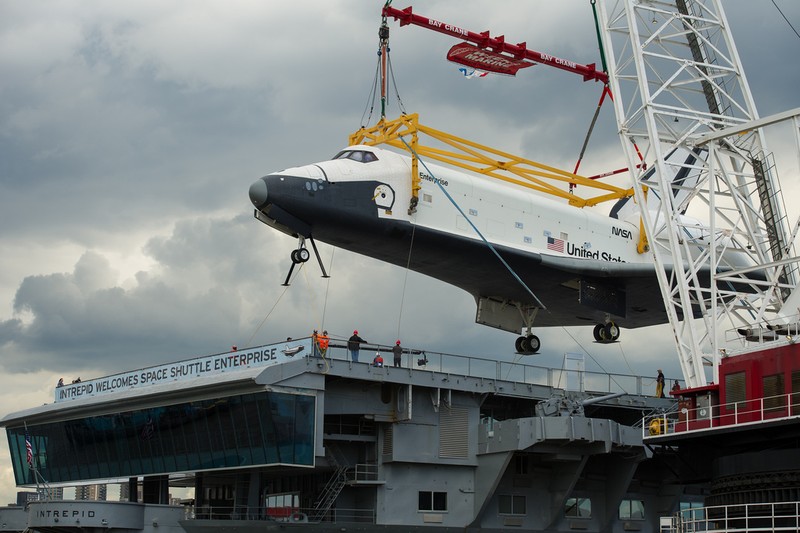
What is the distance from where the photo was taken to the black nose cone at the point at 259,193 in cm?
4234

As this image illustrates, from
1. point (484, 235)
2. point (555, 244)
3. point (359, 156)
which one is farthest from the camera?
point (555, 244)

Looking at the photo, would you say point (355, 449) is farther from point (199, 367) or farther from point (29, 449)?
point (29, 449)

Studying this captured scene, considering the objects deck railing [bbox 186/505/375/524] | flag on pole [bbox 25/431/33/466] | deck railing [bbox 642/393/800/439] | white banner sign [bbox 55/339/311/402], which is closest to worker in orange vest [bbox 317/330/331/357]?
white banner sign [bbox 55/339/311/402]

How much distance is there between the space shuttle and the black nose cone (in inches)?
1.5

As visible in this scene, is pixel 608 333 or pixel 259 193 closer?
pixel 259 193

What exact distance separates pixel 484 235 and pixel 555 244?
4.58 meters

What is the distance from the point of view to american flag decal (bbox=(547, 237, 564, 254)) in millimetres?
50594

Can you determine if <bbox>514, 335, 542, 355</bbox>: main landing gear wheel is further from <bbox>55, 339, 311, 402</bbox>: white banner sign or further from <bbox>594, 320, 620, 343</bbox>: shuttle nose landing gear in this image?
<bbox>55, 339, 311, 402</bbox>: white banner sign

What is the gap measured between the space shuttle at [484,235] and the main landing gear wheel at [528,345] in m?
0.06

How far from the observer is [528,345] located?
2132 inches

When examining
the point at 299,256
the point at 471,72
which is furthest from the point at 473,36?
the point at 299,256

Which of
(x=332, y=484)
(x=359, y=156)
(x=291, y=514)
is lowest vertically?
(x=291, y=514)

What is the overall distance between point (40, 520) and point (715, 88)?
36.6 meters

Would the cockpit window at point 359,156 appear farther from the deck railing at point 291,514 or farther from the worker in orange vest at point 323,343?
the deck railing at point 291,514
